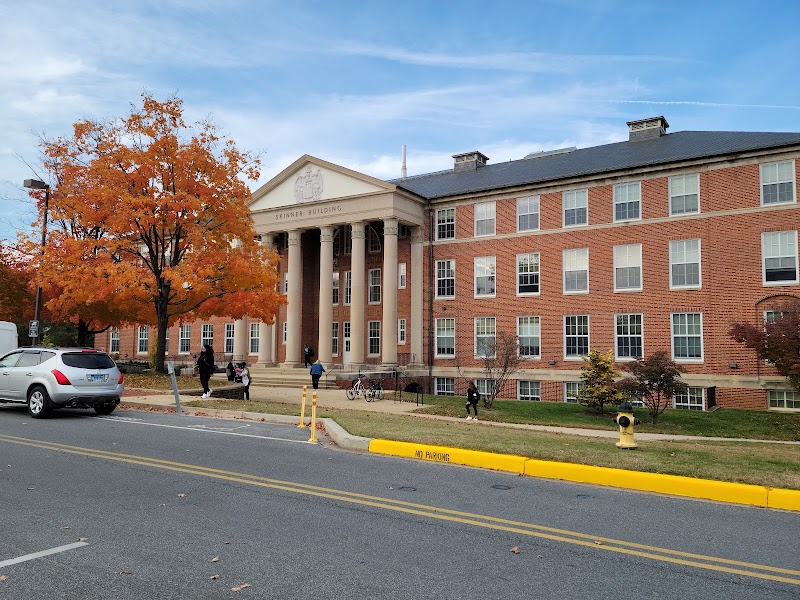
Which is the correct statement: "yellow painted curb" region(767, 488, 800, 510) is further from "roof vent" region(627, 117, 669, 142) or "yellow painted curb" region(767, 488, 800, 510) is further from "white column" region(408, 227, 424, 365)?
"roof vent" region(627, 117, 669, 142)

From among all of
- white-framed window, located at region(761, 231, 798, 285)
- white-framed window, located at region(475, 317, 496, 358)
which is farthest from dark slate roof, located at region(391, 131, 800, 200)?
white-framed window, located at region(475, 317, 496, 358)

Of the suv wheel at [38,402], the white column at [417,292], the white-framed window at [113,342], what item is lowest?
the suv wheel at [38,402]

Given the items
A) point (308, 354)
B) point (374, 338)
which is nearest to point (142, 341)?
point (308, 354)

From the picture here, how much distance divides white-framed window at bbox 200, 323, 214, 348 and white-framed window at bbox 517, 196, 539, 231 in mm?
24717

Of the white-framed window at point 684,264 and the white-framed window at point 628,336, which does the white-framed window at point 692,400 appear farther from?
the white-framed window at point 684,264

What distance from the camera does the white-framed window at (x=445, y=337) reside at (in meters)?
34.4

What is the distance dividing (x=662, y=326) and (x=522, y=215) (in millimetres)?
9101

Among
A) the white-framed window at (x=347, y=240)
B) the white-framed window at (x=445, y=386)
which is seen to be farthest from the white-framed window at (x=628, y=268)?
the white-framed window at (x=347, y=240)

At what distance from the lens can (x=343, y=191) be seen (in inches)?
1384

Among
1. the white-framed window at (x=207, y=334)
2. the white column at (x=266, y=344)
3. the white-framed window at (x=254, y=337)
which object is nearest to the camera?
the white column at (x=266, y=344)

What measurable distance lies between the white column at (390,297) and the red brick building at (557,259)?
0.25 feet

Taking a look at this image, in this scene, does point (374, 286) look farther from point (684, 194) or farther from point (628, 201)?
point (684, 194)

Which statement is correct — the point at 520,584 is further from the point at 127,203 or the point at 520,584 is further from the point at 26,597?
the point at 127,203

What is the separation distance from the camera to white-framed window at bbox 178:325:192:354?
4675 centimetres
